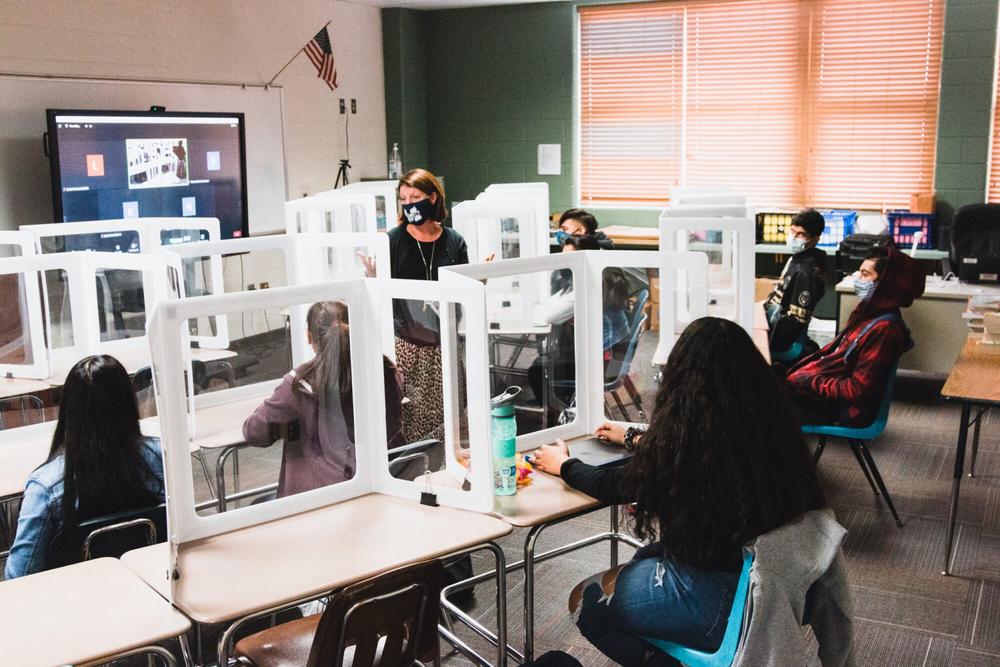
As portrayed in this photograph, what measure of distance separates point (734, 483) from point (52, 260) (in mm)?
2556

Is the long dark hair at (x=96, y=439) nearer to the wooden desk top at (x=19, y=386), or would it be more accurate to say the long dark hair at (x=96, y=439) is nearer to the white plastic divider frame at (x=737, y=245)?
the wooden desk top at (x=19, y=386)

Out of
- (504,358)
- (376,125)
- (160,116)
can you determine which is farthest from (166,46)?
(504,358)

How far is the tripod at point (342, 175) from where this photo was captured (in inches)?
314

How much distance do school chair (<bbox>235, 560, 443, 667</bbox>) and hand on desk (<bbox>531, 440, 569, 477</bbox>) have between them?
0.63 m

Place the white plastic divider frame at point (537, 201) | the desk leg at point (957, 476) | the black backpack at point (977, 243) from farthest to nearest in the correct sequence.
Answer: the black backpack at point (977, 243), the white plastic divider frame at point (537, 201), the desk leg at point (957, 476)

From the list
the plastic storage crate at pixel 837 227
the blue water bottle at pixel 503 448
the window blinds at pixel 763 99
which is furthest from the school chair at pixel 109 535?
the window blinds at pixel 763 99

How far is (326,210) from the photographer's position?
525 centimetres

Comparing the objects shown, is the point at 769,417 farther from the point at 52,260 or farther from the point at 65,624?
the point at 52,260

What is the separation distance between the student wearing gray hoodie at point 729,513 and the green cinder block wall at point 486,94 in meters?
6.30

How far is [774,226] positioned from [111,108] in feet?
15.3

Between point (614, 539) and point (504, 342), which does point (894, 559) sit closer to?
point (614, 539)

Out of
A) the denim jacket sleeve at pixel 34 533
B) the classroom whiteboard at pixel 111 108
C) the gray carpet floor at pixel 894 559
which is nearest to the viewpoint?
the denim jacket sleeve at pixel 34 533

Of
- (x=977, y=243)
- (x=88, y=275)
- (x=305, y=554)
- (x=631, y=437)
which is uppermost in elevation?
(x=88, y=275)

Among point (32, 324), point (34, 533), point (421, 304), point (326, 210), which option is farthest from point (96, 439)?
point (326, 210)
